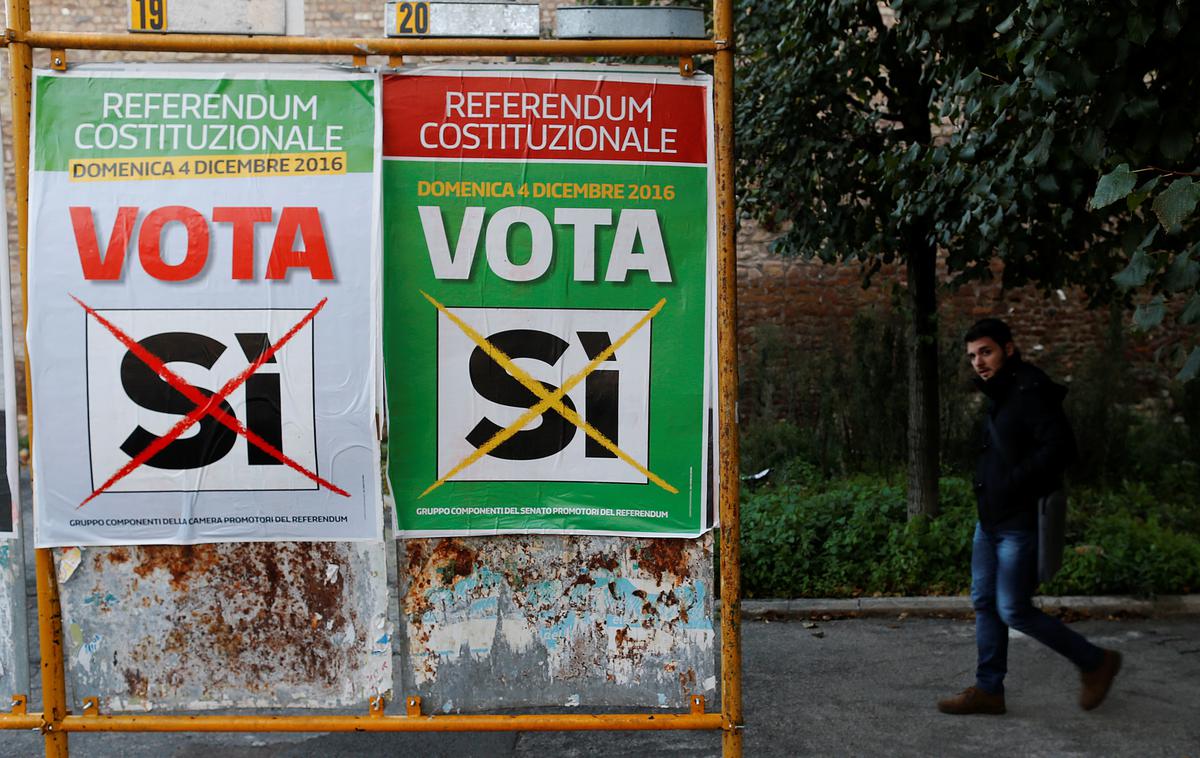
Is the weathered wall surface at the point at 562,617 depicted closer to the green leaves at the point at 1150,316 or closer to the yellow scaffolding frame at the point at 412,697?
the yellow scaffolding frame at the point at 412,697

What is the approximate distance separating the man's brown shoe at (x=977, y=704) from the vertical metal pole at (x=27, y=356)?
12.2 ft

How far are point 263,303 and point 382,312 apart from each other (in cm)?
37

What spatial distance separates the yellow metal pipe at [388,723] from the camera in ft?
10.8

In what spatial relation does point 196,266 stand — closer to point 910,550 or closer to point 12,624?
point 12,624

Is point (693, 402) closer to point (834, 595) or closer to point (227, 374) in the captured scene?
point (227, 374)

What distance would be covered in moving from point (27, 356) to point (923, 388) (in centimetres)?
627

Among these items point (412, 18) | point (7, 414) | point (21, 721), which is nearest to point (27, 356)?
point (7, 414)

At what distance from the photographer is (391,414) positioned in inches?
131

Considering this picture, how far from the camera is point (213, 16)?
10.5 ft

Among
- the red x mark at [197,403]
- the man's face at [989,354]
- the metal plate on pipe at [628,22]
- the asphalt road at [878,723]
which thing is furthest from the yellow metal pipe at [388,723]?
the man's face at [989,354]

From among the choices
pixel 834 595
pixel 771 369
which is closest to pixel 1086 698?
pixel 834 595

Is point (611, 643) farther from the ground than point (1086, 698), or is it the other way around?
point (611, 643)

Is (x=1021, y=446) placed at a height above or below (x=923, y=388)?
below

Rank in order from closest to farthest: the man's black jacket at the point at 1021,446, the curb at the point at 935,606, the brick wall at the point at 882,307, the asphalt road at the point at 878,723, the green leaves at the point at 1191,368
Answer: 1. the green leaves at the point at 1191,368
2. the asphalt road at the point at 878,723
3. the man's black jacket at the point at 1021,446
4. the curb at the point at 935,606
5. the brick wall at the point at 882,307
